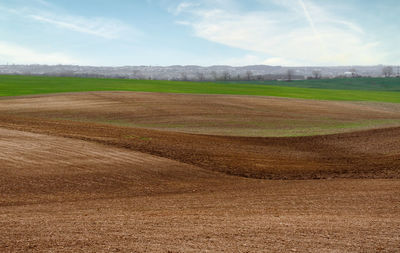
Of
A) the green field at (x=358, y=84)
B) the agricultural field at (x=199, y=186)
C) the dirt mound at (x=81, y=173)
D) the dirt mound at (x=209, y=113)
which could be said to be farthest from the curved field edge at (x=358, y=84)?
the dirt mound at (x=81, y=173)

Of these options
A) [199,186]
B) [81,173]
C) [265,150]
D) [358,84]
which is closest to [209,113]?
[265,150]

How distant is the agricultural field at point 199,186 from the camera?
852 centimetres

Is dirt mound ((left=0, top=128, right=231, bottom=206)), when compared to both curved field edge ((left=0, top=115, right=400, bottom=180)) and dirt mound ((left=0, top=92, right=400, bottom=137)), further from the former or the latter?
dirt mound ((left=0, top=92, right=400, bottom=137))

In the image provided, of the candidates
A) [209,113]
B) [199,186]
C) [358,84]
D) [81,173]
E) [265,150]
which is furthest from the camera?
[358,84]

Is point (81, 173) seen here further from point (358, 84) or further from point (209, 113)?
point (358, 84)

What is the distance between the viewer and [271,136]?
25.8 metres

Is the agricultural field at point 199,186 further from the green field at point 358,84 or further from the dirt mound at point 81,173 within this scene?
the green field at point 358,84

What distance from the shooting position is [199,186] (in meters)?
15.0

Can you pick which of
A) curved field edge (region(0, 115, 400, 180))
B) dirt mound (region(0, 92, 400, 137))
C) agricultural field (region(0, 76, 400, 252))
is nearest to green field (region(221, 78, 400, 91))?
dirt mound (region(0, 92, 400, 137))

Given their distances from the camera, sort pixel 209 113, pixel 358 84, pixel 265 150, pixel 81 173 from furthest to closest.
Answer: pixel 358 84 → pixel 209 113 → pixel 265 150 → pixel 81 173

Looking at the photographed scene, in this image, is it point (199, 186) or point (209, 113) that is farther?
point (209, 113)

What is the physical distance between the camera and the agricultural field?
28.0 ft

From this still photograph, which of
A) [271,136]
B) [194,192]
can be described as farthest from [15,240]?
[271,136]

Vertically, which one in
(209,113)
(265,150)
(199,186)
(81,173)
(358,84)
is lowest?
(199,186)
